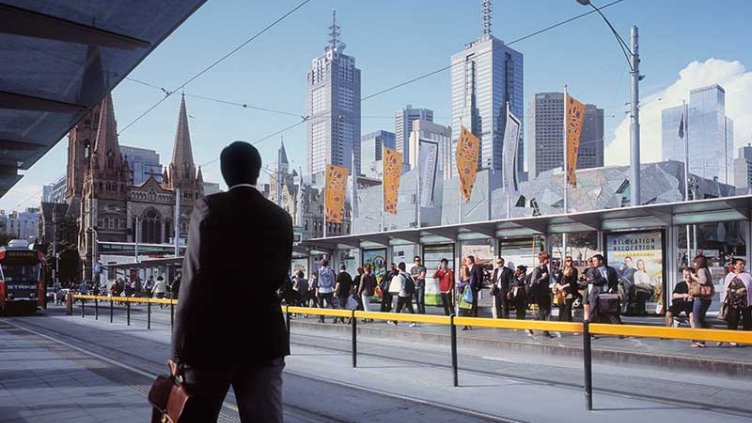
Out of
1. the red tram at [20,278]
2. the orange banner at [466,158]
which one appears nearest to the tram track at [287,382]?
the red tram at [20,278]

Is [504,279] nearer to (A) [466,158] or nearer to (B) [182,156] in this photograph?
(A) [466,158]

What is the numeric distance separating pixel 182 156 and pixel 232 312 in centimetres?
11110

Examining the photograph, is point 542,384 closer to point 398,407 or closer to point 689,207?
point 398,407

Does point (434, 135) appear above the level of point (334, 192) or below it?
above

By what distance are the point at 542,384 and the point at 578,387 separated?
501mm

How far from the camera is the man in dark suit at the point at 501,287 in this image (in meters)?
16.4

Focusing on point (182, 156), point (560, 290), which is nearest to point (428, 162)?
point (560, 290)

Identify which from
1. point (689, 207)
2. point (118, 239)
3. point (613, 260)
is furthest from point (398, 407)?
point (118, 239)

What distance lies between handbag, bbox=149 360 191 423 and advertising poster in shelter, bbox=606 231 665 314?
50.7 feet

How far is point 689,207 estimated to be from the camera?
1537cm

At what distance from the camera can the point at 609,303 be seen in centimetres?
1415

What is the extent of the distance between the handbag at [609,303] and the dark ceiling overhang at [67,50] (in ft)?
34.6

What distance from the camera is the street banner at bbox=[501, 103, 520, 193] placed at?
3051 centimetres

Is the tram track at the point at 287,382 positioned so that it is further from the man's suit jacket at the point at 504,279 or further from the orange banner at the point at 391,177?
the orange banner at the point at 391,177
